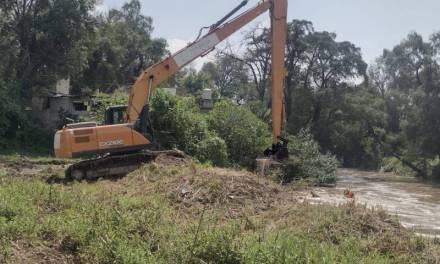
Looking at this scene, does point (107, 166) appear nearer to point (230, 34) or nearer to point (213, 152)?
point (230, 34)

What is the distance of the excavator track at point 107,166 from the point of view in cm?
1716

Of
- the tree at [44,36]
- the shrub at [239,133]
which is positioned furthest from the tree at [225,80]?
the shrub at [239,133]

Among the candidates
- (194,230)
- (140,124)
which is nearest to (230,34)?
(140,124)

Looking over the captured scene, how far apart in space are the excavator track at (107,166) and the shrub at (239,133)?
9.14 m

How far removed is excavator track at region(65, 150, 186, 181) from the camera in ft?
56.3

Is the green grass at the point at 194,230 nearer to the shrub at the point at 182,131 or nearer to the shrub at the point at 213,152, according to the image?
the shrub at the point at 213,152

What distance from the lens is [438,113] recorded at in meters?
41.7

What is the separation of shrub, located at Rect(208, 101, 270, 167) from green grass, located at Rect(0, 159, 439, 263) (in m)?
14.4

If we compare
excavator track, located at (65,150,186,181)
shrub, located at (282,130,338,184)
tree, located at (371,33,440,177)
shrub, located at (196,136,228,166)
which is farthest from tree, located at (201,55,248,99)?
excavator track, located at (65,150,186,181)

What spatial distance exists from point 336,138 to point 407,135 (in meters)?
10.5

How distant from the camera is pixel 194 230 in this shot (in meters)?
8.38

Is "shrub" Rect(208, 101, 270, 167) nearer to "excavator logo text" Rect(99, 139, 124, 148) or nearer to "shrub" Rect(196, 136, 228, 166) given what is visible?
"shrub" Rect(196, 136, 228, 166)

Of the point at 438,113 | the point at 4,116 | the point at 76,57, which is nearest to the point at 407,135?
the point at 438,113

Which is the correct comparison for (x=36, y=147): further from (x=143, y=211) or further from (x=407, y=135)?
(x=407, y=135)
